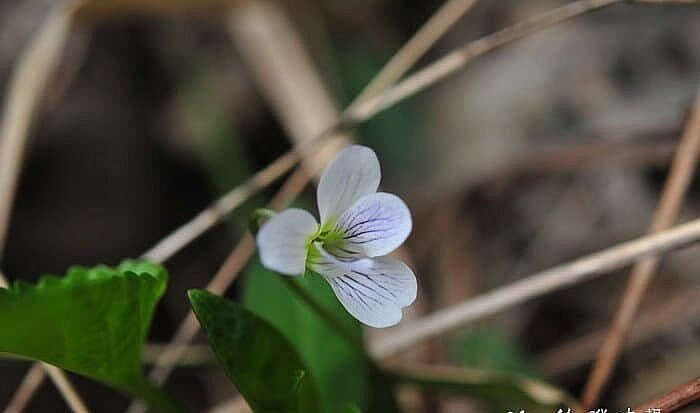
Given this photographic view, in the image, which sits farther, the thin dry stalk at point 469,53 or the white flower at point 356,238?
Answer: the thin dry stalk at point 469,53

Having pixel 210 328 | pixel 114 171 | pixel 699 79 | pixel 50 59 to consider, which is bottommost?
pixel 210 328

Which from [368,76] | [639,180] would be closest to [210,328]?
[639,180]

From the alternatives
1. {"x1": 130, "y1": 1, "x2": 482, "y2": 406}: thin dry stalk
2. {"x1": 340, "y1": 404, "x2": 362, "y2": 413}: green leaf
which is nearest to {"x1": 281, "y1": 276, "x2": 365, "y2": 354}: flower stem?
{"x1": 340, "y1": 404, "x2": 362, "y2": 413}: green leaf

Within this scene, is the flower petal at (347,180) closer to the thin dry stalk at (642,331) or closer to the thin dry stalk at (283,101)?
the thin dry stalk at (283,101)

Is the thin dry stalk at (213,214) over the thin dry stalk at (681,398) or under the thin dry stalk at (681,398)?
over

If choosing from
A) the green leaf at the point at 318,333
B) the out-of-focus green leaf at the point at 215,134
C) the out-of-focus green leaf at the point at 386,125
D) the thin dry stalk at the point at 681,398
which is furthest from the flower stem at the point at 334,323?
the out-of-focus green leaf at the point at 386,125

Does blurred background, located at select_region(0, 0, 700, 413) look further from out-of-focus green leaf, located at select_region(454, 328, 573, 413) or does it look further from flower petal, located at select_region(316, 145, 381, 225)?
flower petal, located at select_region(316, 145, 381, 225)

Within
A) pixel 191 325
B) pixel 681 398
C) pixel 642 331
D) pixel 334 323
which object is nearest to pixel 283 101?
pixel 191 325

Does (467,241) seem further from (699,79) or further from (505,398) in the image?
(505,398)
